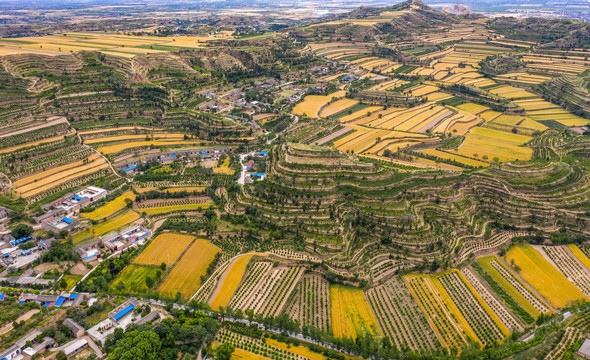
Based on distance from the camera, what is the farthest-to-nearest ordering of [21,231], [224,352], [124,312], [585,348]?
[21,231] → [124,312] → [585,348] → [224,352]

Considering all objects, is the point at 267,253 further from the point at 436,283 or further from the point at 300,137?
the point at 300,137

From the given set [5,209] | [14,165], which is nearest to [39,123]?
[14,165]

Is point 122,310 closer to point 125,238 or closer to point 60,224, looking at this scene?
point 125,238

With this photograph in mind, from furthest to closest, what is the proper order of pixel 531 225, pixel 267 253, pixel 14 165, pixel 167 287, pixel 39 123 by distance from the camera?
1. pixel 39 123
2. pixel 14 165
3. pixel 531 225
4. pixel 267 253
5. pixel 167 287

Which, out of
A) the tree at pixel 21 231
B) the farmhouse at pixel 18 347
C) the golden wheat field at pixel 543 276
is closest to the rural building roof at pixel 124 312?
the farmhouse at pixel 18 347

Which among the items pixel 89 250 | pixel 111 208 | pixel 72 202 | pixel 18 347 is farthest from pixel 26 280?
pixel 72 202

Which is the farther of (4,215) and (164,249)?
(4,215)
